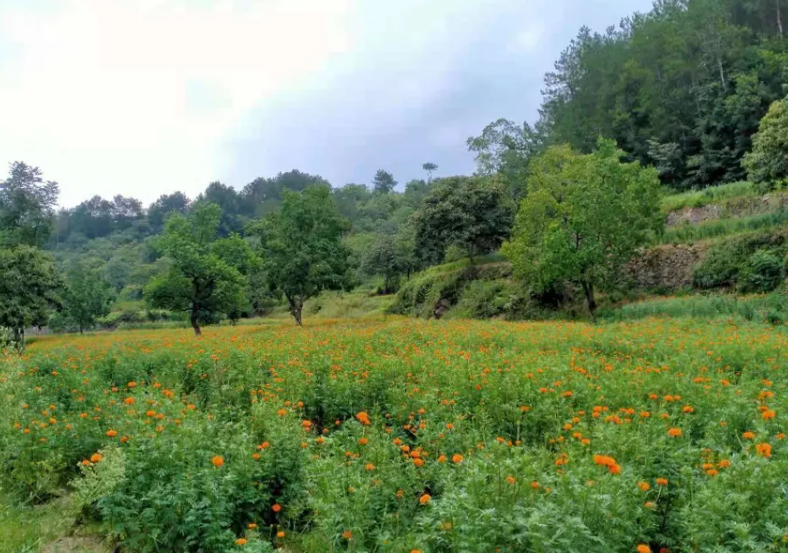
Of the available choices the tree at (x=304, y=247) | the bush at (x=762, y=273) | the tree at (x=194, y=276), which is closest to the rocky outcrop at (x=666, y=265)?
the bush at (x=762, y=273)

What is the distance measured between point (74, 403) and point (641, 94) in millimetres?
46953

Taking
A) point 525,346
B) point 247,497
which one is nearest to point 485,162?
point 525,346

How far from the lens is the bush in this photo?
2023cm

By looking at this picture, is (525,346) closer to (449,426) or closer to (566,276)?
(449,426)

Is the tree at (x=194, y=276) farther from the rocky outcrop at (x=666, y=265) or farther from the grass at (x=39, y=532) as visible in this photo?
the grass at (x=39, y=532)

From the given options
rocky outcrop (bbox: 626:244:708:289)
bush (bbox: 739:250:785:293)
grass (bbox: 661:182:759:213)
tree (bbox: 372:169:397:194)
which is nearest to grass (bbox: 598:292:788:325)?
bush (bbox: 739:250:785:293)

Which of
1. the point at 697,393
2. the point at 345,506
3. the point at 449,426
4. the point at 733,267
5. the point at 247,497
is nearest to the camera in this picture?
the point at 345,506

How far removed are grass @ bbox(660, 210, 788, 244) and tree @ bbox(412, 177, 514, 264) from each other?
10486 millimetres

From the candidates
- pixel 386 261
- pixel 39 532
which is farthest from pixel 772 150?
pixel 386 261

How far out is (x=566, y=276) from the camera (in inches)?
918

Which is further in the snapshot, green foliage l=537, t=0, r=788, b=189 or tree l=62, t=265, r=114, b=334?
tree l=62, t=265, r=114, b=334

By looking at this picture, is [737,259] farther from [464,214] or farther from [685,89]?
[685,89]

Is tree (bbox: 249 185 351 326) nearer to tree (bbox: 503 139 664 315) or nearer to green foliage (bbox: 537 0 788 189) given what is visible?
tree (bbox: 503 139 664 315)

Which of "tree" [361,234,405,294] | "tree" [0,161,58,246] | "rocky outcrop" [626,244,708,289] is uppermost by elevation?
"tree" [0,161,58,246]
